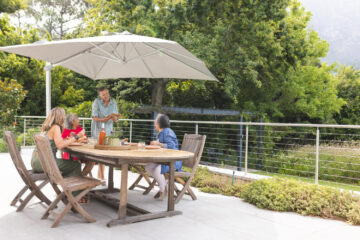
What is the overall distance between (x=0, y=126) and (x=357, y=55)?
142 meters

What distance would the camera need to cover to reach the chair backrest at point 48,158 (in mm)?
3453

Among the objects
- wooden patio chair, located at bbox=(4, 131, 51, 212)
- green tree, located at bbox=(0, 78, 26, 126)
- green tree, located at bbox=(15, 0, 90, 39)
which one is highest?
green tree, located at bbox=(15, 0, 90, 39)

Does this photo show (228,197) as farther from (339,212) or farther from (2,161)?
(2,161)

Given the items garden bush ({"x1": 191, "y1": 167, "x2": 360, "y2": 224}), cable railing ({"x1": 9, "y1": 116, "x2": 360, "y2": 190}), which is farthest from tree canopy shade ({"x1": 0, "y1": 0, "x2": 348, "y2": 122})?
garden bush ({"x1": 191, "y1": 167, "x2": 360, "y2": 224})

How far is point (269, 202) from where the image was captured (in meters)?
4.44

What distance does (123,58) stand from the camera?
530 centimetres

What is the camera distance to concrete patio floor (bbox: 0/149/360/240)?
10.9 ft

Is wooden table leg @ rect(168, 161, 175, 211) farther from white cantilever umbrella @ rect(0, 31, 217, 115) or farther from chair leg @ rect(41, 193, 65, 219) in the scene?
white cantilever umbrella @ rect(0, 31, 217, 115)

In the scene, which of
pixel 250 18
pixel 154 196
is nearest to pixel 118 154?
pixel 154 196

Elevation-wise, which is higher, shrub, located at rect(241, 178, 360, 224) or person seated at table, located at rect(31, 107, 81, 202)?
person seated at table, located at rect(31, 107, 81, 202)

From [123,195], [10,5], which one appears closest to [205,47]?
[123,195]

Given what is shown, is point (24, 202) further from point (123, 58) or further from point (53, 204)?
point (123, 58)

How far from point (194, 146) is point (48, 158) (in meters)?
2.08

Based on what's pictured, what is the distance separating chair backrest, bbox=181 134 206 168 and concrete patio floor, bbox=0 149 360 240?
0.57 m
